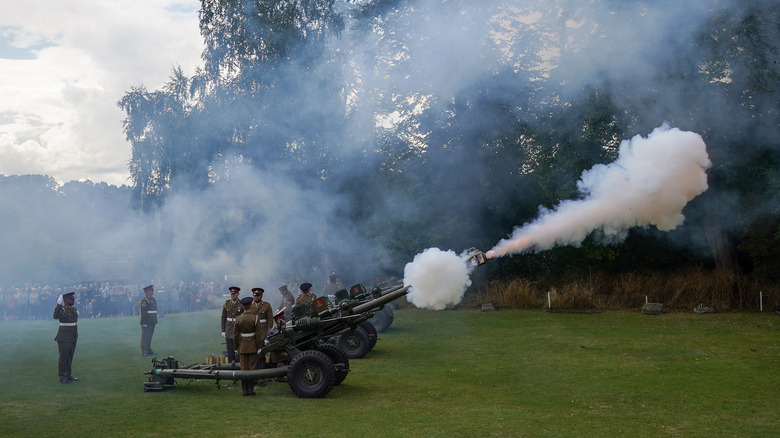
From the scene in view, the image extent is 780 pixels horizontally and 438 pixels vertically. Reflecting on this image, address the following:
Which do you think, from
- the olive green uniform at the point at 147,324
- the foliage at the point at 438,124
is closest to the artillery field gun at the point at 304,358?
the olive green uniform at the point at 147,324

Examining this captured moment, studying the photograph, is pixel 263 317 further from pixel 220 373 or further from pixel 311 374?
pixel 311 374

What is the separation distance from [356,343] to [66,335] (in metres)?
6.00

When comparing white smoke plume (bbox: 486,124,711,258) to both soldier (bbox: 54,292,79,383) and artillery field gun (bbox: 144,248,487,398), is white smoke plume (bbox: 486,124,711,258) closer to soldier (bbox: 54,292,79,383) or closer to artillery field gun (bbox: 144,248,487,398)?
artillery field gun (bbox: 144,248,487,398)

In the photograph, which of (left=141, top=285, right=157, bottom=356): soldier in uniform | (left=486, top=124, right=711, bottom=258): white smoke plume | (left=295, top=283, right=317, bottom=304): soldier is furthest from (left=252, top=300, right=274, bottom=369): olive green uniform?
(left=141, top=285, right=157, bottom=356): soldier in uniform

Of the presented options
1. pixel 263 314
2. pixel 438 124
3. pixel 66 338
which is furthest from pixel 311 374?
pixel 438 124

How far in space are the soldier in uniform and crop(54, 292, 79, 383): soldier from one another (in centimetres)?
309

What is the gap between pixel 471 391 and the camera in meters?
10.8

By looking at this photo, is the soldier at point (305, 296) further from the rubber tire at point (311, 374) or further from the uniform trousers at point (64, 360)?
the uniform trousers at point (64, 360)

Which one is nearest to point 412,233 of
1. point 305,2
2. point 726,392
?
point 305,2

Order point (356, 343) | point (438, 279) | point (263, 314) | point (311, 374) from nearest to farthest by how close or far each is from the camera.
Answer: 1. point (311, 374)
2. point (438, 279)
3. point (263, 314)
4. point (356, 343)

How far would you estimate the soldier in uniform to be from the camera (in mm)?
16750

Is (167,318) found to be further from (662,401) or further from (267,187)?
(662,401)

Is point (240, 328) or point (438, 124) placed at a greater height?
point (438, 124)

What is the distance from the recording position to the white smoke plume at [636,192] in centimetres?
1190
